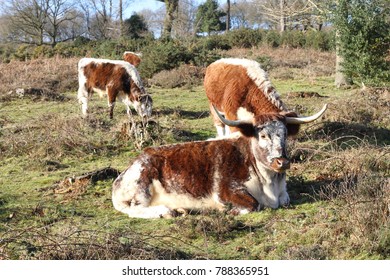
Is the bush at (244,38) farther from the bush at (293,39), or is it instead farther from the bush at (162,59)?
the bush at (162,59)

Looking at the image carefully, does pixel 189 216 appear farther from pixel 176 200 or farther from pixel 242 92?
pixel 242 92

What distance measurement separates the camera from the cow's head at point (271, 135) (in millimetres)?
6098

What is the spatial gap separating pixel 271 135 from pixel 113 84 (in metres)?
8.72

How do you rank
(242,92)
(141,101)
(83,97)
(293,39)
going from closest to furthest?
(242,92)
(141,101)
(83,97)
(293,39)

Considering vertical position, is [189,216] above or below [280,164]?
below

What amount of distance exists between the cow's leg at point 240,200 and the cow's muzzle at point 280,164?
1.65 ft

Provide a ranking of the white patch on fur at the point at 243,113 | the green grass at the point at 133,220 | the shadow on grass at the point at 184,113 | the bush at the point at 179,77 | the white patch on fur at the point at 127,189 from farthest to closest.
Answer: the bush at the point at 179,77
the shadow on grass at the point at 184,113
the white patch on fur at the point at 243,113
the white patch on fur at the point at 127,189
the green grass at the point at 133,220

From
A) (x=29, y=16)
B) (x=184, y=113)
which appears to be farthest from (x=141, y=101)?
(x=29, y=16)

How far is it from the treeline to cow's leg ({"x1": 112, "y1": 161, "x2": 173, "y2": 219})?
17187 mm

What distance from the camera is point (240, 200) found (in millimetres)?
6289

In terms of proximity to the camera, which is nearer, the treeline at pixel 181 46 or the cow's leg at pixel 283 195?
the cow's leg at pixel 283 195

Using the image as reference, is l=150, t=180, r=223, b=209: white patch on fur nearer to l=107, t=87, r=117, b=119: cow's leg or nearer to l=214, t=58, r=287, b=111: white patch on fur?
l=214, t=58, r=287, b=111: white patch on fur

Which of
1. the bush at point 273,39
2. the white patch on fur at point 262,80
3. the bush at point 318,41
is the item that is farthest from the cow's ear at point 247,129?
the bush at point 273,39

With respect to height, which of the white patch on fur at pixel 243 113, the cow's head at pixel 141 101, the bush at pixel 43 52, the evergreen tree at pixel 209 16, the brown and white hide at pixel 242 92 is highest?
the evergreen tree at pixel 209 16
